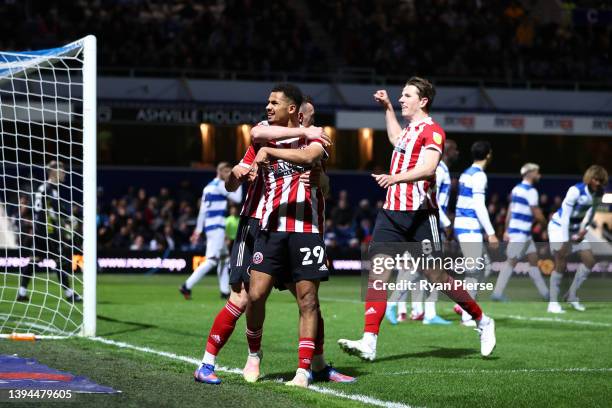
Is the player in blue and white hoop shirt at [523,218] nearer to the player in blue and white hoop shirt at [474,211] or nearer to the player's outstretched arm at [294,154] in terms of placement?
the player in blue and white hoop shirt at [474,211]

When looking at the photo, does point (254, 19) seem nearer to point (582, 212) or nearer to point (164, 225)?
point (164, 225)

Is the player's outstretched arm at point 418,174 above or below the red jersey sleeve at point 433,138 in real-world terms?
below

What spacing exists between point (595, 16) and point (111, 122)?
1602cm

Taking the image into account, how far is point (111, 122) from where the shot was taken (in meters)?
28.3

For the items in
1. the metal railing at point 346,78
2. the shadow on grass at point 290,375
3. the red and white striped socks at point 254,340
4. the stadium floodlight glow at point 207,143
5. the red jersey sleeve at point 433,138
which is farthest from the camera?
the stadium floodlight glow at point 207,143

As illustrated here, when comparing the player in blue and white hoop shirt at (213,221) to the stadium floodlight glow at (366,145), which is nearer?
the player in blue and white hoop shirt at (213,221)

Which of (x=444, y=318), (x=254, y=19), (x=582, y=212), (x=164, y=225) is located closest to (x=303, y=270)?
(x=444, y=318)

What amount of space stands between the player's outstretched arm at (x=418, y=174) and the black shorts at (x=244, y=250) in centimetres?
94

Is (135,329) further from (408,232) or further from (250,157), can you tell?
(250,157)

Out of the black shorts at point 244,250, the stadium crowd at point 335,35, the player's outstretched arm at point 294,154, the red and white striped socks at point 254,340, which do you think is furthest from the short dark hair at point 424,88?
the stadium crowd at point 335,35

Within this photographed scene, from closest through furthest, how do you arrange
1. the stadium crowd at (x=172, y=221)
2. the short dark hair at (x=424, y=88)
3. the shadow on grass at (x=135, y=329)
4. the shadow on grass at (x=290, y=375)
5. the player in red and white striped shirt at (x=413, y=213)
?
1. the shadow on grass at (x=290, y=375)
2. the player in red and white striped shirt at (x=413, y=213)
3. the short dark hair at (x=424, y=88)
4. the shadow on grass at (x=135, y=329)
5. the stadium crowd at (x=172, y=221)

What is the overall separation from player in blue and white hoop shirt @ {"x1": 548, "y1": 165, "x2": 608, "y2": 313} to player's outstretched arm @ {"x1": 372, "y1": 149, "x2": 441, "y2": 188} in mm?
5827

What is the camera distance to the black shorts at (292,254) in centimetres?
684

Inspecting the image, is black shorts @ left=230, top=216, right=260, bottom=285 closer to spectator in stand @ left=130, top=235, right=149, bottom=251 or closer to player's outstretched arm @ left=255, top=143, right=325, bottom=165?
player's outstretched arm @ left=255, top=143, right=325, bottom=165
